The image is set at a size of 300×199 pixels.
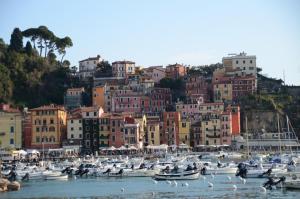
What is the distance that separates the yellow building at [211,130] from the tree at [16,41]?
26631 mm

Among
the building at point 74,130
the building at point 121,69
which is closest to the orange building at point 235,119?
the building at point 74,130

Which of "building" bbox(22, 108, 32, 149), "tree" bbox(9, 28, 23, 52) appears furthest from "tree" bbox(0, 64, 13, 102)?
"tree" bbox(9, 28, 23, 52)

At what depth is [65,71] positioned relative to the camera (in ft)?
317

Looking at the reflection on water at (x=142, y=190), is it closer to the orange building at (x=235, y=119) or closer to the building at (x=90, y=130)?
the building at (x=90, y=130)

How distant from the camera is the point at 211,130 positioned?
8444 centimetres

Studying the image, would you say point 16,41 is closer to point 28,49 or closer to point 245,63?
point 28,49

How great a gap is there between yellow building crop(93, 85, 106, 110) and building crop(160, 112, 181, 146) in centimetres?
958

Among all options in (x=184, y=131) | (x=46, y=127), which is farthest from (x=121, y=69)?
(x=46, y=127)

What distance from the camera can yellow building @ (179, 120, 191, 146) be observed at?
84881mm

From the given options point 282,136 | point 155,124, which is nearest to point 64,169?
point 155,124

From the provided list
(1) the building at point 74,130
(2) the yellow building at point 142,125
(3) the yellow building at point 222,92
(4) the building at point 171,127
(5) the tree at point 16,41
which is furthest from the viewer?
(5) the tree at point 16,41

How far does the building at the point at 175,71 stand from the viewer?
100625 millimetres

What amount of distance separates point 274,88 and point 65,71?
27.0 m

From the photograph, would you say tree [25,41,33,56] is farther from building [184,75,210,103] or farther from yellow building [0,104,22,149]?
building [184,75,210,103]
